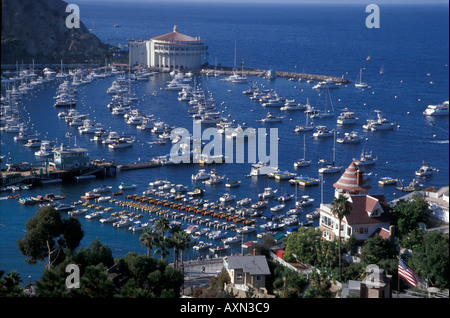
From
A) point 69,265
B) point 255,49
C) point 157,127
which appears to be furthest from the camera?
point 255,49

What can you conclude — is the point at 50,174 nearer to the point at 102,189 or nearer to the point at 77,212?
the point at 102,189

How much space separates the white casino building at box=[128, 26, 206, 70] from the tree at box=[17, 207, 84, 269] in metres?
73.2

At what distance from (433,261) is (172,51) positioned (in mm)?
80863

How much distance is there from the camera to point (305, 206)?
43531mm

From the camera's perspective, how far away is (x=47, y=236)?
29750 millimetres

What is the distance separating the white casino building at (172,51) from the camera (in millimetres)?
101562

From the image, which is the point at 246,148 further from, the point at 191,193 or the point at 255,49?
the point at 255,49

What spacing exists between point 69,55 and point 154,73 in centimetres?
1537

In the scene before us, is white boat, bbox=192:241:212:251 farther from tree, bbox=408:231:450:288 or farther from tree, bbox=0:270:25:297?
tree, bbox=0:270:25:297

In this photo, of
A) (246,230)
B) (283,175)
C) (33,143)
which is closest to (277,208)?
(246,230)

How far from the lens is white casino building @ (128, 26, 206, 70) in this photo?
101562 millimetres

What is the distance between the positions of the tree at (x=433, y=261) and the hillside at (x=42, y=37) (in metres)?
83.4

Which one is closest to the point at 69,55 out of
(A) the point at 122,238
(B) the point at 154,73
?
(B) the point at 154,73

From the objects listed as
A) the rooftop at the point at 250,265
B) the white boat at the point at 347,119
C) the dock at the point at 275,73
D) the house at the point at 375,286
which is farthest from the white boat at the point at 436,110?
the house at the point at 375,286
